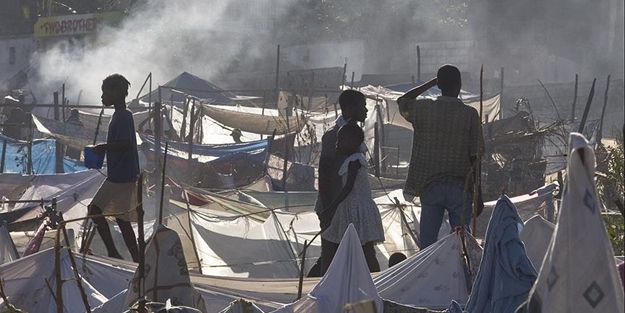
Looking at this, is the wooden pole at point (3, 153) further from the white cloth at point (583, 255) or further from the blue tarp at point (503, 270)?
the white cloth at point (583, 255)

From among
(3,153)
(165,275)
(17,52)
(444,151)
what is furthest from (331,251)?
(17,52)

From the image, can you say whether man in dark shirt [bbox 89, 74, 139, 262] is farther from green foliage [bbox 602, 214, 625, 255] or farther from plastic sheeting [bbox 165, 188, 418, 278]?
green foliage [bbox 602, 214, 625, 255]

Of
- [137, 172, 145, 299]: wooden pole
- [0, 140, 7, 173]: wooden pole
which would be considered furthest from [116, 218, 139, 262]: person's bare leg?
[0, 140, 7, 173]: wooden pole

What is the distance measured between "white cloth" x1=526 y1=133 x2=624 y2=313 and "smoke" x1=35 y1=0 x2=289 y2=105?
28045 millimetres

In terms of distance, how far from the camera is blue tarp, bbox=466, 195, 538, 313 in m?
3.33

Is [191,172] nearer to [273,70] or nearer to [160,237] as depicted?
[160,237]

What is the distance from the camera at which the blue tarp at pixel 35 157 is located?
1346cm

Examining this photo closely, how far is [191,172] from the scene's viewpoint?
44.6ft

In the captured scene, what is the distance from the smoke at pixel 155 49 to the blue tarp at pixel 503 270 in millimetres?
27009

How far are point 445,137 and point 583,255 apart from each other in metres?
3.04

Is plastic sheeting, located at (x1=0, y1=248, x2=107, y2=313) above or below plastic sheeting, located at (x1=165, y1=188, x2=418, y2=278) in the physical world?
above

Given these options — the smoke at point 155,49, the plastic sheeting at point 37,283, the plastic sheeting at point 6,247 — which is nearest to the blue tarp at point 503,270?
the plastic sheeting at point 37,283

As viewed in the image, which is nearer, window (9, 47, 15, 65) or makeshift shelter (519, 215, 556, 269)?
makeshift shelter (519, 215, 556, 269)

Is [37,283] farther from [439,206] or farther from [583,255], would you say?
[583,255]
